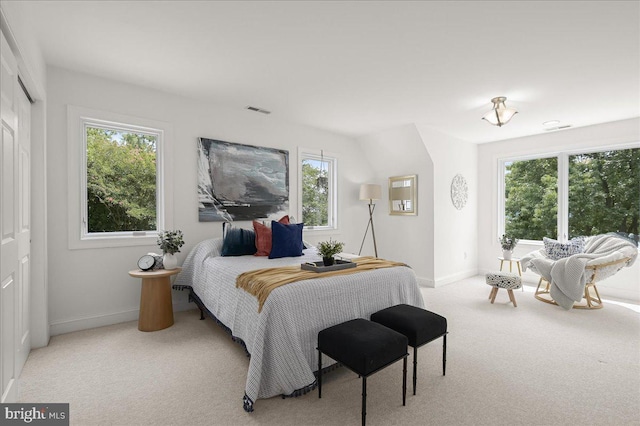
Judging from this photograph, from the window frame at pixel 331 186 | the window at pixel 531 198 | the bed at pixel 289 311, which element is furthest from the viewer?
the window at pixel 531 198

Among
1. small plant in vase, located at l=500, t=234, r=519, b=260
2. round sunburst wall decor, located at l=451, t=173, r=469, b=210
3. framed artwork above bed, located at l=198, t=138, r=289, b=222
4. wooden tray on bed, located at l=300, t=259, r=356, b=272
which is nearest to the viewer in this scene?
wooden tray on bed, located at l=300, t=259, r=356, b=272

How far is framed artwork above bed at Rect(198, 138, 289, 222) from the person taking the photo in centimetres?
381

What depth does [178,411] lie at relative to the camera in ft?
6.12

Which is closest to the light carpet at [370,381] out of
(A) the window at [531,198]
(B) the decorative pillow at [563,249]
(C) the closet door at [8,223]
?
(C) the closet door at [8,223]

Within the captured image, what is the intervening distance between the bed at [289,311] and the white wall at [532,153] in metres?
3.71

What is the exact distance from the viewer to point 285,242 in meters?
3.50

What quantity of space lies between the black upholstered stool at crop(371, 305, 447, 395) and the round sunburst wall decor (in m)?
3.54

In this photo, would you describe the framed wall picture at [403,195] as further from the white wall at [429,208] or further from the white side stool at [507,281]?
the white side stool at [507,281]

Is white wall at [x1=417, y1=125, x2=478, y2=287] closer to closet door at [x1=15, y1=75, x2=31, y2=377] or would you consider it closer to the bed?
the bed

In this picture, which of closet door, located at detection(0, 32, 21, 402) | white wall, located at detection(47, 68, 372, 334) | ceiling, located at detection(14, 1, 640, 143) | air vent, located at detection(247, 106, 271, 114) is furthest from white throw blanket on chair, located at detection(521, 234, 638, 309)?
closet door, located at detection(0, 32, 21, 402)

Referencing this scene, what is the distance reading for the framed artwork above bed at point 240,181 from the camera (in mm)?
3807

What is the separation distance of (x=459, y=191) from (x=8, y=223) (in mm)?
5706

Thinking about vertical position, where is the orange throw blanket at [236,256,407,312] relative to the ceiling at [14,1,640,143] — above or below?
below

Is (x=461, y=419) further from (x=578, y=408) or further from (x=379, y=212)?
(x=379, y=212)
